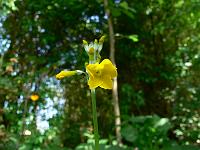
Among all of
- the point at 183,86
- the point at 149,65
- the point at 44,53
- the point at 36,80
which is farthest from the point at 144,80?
the point at 36,80

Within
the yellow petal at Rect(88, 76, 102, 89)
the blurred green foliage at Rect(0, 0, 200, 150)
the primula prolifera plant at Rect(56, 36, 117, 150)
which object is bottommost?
the yellow petal at Rect(88, 76, 102, 89)

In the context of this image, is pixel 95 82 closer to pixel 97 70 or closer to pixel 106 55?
pixel 97 70

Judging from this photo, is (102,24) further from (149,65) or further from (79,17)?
(149,65)

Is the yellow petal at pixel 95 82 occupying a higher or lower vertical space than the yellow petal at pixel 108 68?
lower

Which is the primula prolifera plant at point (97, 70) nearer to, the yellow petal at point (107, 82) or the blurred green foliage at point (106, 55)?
the yellow petal at point (107, 82)

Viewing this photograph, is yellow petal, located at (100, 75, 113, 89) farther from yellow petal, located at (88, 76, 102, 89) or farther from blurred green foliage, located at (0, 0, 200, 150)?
blurred green foliage, located at (0, 0, 200, 150)

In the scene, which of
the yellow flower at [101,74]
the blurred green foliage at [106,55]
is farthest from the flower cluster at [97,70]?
the blurred green foliage at [106,55]

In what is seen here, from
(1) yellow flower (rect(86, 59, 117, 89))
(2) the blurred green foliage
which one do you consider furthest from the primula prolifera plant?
(2) the blurred green foliage

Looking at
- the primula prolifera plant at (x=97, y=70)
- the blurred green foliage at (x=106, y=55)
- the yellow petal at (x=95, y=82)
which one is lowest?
the yellow petal at (x=95, y=82)

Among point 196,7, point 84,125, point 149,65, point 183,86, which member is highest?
point 196,7
